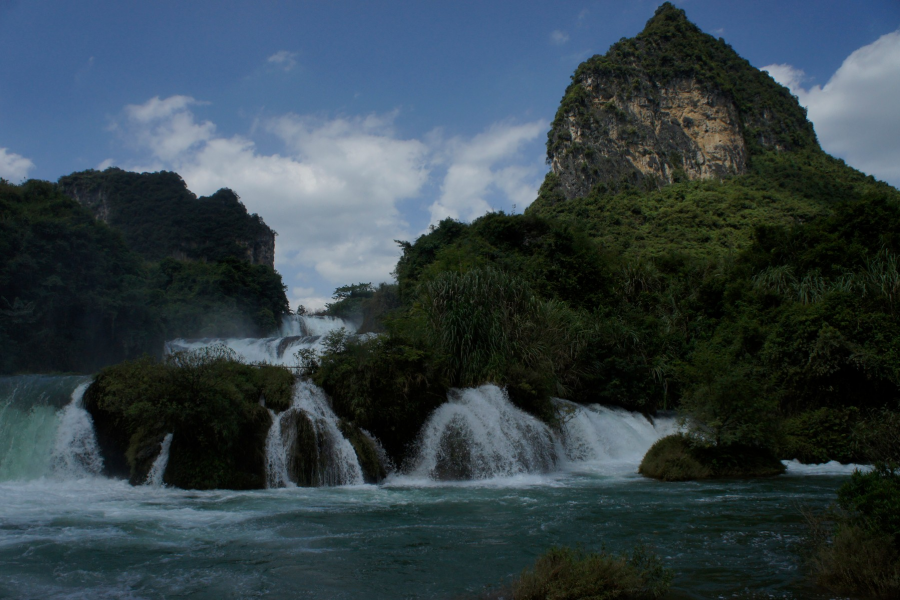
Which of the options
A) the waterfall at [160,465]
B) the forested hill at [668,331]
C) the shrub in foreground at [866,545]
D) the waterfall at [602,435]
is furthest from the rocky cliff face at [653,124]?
the shrub in foreground at [866,545]

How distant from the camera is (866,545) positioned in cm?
527

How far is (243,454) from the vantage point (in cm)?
1378

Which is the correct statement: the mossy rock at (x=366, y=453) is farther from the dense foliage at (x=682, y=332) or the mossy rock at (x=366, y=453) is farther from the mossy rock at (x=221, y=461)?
the mossy rock at (x=221, y=461)

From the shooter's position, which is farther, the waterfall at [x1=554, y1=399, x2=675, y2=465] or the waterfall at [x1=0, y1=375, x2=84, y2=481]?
the waterfall at [x1=554, y1=399, x2=675, y2=465]

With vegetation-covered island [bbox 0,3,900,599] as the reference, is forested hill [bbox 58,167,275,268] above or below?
above

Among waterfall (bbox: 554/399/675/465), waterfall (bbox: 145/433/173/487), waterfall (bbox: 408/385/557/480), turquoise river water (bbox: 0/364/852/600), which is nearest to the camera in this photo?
turquoise river water (bbox: 0/364/852/600)

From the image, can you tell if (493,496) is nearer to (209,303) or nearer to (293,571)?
(293,571)

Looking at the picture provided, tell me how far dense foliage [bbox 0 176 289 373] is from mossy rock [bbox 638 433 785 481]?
92.8 feet

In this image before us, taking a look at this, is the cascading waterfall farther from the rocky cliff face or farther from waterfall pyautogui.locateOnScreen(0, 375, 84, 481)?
the rocky cliff face

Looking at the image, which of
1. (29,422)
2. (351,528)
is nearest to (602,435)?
(351,528)

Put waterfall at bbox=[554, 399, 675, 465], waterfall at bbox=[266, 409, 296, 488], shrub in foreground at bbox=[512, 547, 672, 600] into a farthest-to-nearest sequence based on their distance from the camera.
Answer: waterfall at bbox=[554, 399, 675, 465], waterfall at bbox=[266, 409, 296, 488], shrub in foreground at bbox=[512, 547, 672, 600]

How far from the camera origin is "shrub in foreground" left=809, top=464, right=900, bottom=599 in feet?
16.7

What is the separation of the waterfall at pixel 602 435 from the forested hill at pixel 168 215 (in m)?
73.5

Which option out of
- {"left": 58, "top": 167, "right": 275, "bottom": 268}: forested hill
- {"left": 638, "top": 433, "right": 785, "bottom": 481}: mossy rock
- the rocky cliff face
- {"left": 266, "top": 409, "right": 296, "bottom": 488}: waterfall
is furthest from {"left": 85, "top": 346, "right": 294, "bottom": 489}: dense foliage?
{"left": 58, "top": 167, "right": 275, "bottom": 268}: forested hill
